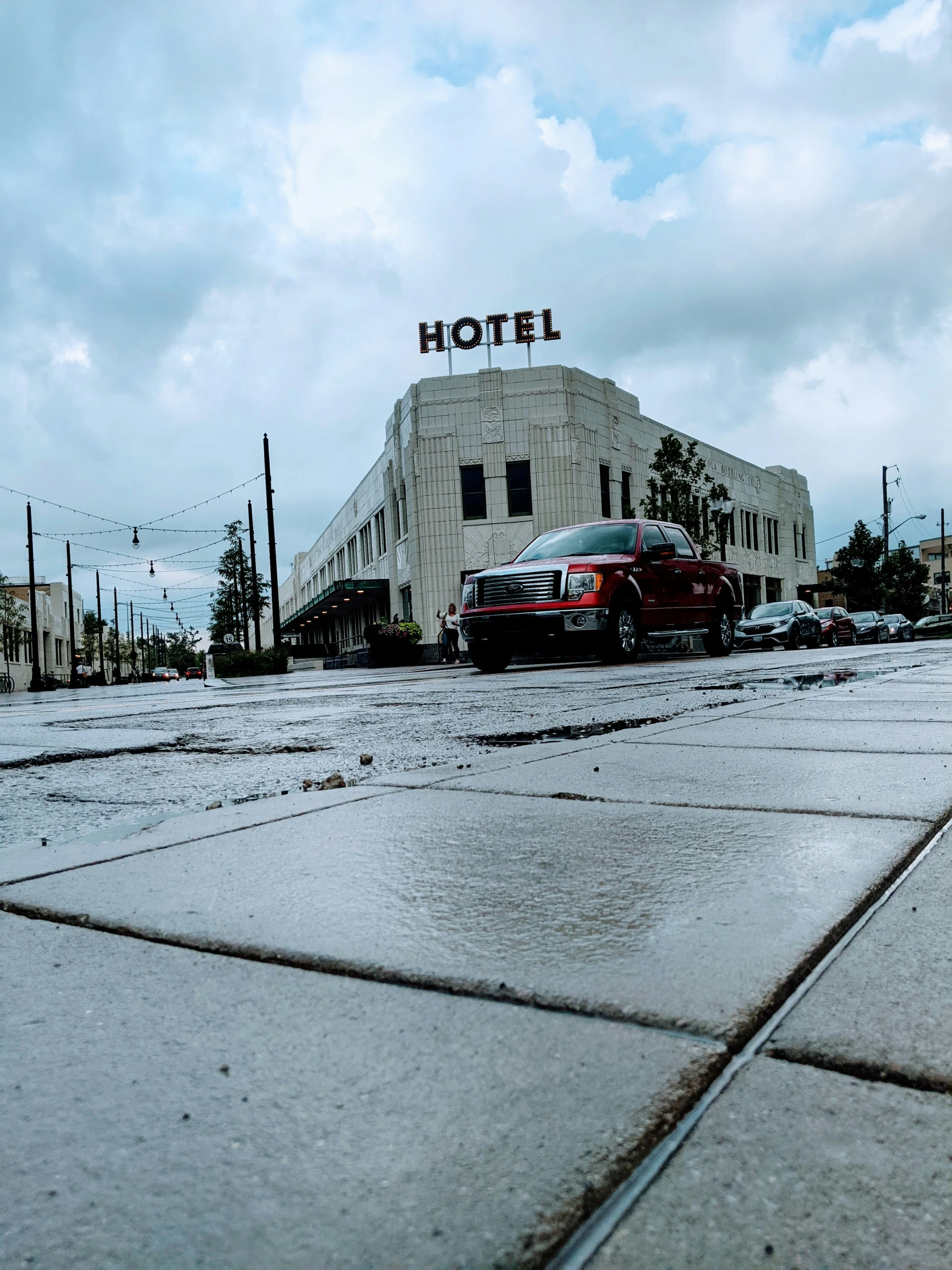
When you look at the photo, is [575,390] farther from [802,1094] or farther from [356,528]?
[802,1094]

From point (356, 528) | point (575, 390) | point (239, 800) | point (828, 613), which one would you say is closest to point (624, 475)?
point (575, 390)

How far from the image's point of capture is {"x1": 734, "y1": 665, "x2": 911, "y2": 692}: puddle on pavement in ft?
23.1

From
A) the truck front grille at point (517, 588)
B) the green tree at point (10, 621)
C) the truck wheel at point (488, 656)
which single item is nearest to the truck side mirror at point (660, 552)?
the truck front grille at point (517, 588)

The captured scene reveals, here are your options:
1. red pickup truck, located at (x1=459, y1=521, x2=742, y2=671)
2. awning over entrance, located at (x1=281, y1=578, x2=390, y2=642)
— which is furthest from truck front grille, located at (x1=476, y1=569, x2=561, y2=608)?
awning over entrance, located at (x1=281, y1=578, x2=390, y2=642)

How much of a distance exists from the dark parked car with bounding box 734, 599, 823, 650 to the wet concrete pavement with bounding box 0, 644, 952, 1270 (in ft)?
72.8

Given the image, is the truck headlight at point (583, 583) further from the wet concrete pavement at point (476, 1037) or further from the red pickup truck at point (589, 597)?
the wet concrete pavement at point (476, 1037)

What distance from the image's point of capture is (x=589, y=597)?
12.0 metres

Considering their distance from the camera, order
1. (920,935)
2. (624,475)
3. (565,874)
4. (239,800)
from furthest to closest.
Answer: (624,475), (239,800), (565,874), (920,935)

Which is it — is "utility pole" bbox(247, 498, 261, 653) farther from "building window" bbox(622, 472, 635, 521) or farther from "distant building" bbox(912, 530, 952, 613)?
"distant building" bbox(912, 530, 952, 613)

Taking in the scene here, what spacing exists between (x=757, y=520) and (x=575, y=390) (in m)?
22.0

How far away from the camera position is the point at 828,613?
30.4 meters

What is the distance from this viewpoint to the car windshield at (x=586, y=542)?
1331cm

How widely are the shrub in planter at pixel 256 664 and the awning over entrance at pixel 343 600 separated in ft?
36.9

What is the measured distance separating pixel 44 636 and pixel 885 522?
59.1 m
